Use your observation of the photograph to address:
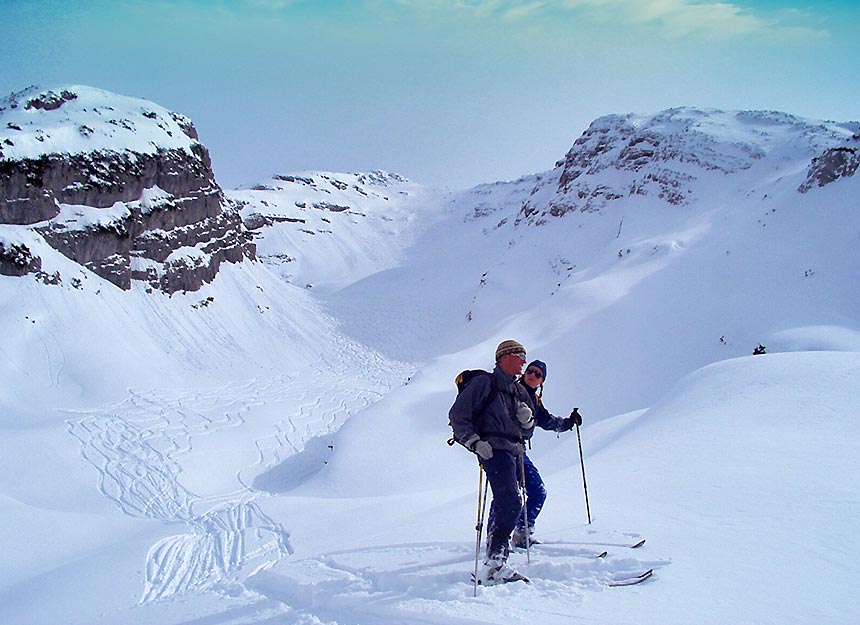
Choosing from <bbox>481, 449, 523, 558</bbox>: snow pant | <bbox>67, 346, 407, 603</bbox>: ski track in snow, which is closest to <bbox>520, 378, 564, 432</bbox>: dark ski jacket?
<bbox>481, 449, 523, 558</bbox>: snow pant

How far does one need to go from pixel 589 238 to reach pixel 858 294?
20414 millimetres

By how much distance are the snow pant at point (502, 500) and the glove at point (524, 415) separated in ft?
1.06

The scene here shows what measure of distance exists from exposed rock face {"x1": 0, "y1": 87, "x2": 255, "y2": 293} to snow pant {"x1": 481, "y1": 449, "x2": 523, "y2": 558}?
2894cm

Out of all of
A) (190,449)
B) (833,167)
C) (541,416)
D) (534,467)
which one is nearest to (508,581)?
(534,467)

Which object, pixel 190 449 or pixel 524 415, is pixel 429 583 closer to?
pixel 524 415

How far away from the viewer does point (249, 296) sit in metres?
38.8

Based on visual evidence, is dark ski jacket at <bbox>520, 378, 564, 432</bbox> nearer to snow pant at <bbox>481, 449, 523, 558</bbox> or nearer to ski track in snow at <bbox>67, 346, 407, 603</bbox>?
snow pant at <bbox>481, 449, 523, 558</bbox>

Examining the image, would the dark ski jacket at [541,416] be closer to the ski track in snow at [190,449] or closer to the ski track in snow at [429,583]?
the ski track in snow at [429,583]

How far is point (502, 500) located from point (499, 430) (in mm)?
663

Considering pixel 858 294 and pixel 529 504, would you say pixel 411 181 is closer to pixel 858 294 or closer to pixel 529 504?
pixel 858 294

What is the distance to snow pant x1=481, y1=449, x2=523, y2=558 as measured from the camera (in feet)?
16.2

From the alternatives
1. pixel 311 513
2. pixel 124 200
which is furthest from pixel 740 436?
pixel 124 200

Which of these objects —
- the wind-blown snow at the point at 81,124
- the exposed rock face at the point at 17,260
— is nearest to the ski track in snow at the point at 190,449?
the exposed rock face at the point at 17,260

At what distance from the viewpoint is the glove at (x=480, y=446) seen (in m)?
4.76
